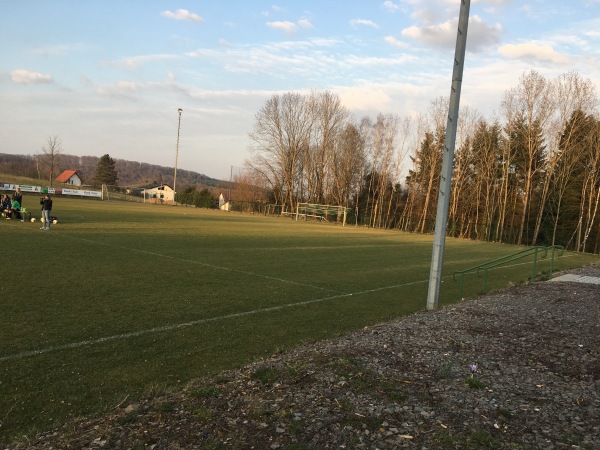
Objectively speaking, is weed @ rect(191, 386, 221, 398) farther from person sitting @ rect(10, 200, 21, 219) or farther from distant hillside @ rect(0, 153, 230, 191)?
distant hillside @ rect(0, 153, 230, 191)

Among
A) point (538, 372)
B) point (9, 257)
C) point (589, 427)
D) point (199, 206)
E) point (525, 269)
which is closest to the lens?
point (589, 427)

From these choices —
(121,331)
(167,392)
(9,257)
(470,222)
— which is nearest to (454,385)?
(167,392)

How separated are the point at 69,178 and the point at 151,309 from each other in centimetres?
11658

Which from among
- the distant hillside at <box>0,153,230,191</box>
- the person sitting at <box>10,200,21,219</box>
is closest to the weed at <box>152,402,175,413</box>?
the person sitting at <box>10,200,21,219</box>

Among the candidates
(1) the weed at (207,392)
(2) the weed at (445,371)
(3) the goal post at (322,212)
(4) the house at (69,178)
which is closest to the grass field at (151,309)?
(1) the weed at (207,392)

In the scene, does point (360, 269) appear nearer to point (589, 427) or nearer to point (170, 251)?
point (170, 251)

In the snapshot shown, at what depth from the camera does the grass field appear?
212 inches

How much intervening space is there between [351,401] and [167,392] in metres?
1.80

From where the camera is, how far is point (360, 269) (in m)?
17.2

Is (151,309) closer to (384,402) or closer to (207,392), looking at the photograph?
(207,392)

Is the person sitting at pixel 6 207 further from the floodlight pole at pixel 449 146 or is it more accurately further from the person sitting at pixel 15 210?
the floodlight pole at pixel 449 146

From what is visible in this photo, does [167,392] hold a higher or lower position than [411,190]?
lower

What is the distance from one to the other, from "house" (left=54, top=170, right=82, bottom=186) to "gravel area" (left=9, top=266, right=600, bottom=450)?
11999 centimetres

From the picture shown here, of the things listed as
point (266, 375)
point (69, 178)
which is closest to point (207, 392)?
point (266, 375)
